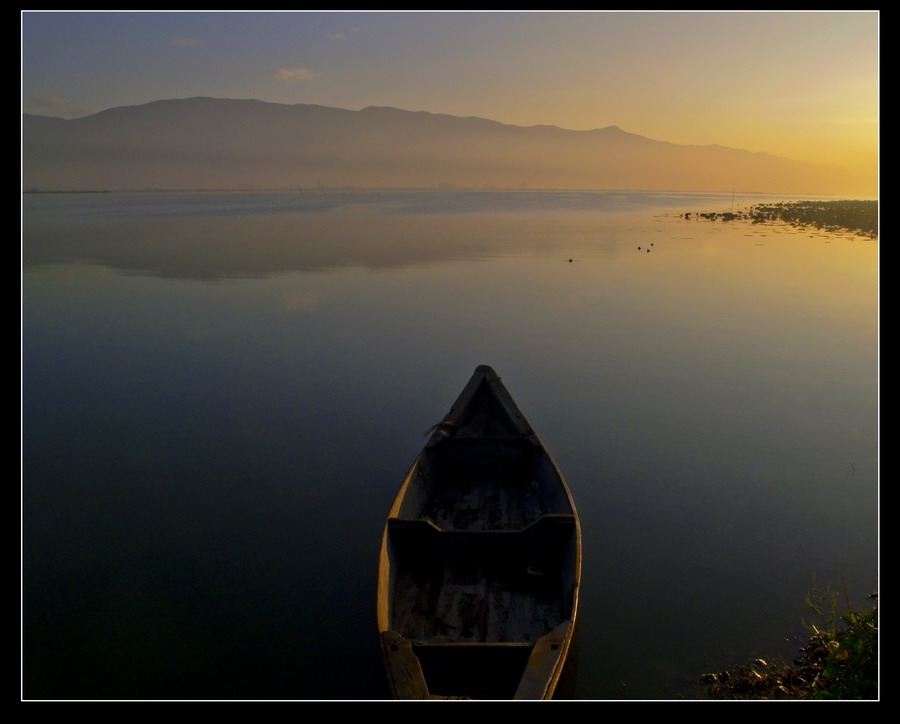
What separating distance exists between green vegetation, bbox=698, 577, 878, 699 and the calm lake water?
10.4 inches

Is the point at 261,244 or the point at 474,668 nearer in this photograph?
the point at 474,668

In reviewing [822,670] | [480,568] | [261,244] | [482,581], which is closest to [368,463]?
[480,568]

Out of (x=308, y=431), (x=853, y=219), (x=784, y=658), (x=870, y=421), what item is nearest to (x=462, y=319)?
(x=308, y=431)

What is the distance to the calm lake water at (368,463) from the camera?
7242 mm

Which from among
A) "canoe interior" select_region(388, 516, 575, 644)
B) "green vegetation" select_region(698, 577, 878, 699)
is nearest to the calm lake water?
"green vegetation" select_region(698, 577, 878, 699)

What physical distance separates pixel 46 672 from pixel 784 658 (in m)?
8.04

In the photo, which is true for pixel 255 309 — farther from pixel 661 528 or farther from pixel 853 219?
pixel 853 219

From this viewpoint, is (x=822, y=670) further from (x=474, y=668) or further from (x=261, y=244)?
(x=261, y=244)

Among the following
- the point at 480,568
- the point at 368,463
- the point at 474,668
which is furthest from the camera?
the point at 368,463

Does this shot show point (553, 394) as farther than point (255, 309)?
No

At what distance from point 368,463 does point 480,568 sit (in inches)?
155

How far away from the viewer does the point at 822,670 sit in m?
6.28

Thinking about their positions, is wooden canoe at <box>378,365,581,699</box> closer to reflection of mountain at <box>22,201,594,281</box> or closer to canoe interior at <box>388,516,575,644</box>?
canoe interior at <box>388,516,575,644</box>
